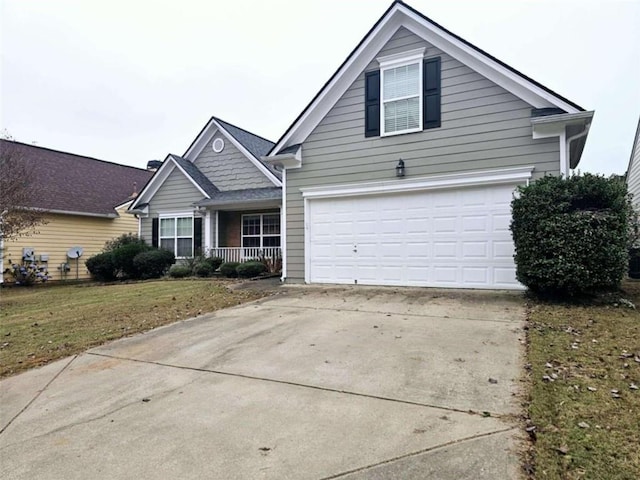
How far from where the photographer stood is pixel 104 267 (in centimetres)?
1559

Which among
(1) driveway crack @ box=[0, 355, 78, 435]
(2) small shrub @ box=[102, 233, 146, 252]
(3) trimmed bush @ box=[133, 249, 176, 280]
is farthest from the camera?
(2) small shrub @ box=[102, 233, 146, 252]

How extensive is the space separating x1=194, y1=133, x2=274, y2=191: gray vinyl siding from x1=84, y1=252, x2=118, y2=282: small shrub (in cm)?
514

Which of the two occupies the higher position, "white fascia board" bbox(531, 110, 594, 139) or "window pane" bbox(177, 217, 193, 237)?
"white fascia board" bbox(531, 110, 594, 139)

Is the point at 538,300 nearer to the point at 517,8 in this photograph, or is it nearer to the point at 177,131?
the point at 517,8

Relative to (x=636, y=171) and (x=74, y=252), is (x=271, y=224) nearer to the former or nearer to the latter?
(x=74, y=252)

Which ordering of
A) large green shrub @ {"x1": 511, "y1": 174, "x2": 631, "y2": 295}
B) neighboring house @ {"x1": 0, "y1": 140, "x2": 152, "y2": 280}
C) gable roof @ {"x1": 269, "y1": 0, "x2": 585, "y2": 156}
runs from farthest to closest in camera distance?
neighboring house @ {"x1": 0, "y1": 140, "x2": 152, "y2": 280} → gable roof @ {"x1": 269, "y1": 0, "x2": 585, "y2": 156} → large green shrub @ {"x1": 511, "y1": 174, "x2": 631, "y2": 295}

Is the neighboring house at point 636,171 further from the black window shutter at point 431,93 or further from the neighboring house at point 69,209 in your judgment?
the neighboring house at point 69,209

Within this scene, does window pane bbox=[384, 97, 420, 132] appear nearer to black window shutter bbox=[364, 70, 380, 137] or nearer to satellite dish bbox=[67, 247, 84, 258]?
black window shutter bbox=[364, 70, 380, 137]

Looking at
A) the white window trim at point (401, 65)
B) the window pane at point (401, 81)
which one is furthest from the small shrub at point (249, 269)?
the window pane at point (401, 81)

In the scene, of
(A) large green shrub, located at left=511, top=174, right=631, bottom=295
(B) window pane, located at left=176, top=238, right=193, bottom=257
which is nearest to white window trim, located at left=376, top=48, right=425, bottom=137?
(A) large green shrub, located at left=511, top=174, right=631, bottom=295

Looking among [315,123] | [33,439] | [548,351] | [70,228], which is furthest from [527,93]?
[70,228]

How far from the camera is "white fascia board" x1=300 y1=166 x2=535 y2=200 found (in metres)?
8.48

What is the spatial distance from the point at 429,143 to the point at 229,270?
7.90m

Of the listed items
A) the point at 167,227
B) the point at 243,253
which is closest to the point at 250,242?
the point at 243,253
